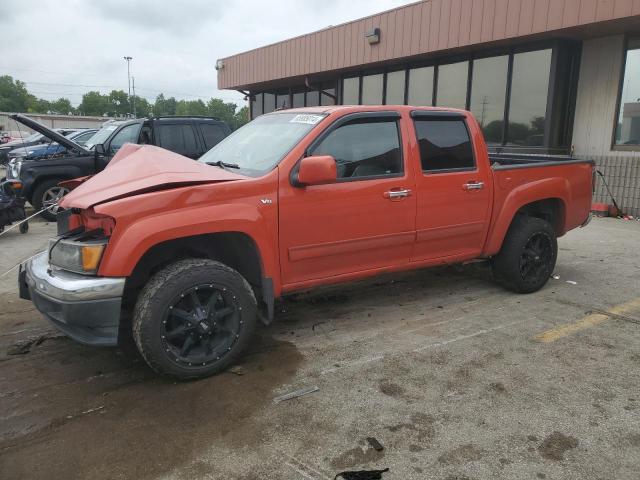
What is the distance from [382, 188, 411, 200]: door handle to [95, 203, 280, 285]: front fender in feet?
3.58

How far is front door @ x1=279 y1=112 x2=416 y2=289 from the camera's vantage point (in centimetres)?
382

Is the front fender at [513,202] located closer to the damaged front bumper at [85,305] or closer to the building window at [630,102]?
the damaged front bumper at [85,305]

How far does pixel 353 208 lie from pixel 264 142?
3.08ft

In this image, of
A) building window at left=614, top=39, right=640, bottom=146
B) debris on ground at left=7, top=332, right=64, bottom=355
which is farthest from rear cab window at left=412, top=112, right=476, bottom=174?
building window at left=614, top=39, right=640, bottom=146

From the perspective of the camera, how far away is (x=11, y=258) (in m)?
6.91

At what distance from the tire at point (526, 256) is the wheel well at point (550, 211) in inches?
8.7

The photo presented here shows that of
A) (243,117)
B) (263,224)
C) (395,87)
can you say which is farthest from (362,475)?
(243,117)

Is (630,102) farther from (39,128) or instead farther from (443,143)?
(39,128)

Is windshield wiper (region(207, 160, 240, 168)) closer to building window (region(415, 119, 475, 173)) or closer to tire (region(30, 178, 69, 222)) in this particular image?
building window (region(415, 119, 475, 173))

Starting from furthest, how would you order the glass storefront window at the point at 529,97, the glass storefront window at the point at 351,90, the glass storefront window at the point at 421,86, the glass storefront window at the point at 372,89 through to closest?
1. the glass storefront window at the point at 351,90
2. the glass storefront window at the point at 372,89
3. the glass storefront window at the point at 421,86
4. the glass storefront window at the point at 529,97

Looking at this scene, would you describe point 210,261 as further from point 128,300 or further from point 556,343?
point 556,343

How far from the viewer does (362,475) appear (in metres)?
2.49

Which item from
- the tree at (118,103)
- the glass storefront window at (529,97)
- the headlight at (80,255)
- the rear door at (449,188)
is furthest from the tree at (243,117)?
the tree at (118,103)

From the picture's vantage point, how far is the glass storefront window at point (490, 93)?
11633 mm
